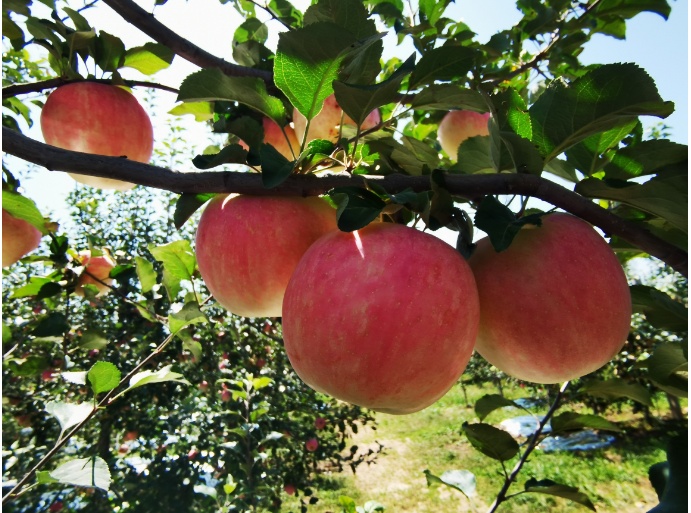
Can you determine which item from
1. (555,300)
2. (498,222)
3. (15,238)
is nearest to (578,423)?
(555,300)

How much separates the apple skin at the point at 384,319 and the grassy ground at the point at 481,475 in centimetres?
343

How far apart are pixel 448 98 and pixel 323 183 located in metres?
0.23

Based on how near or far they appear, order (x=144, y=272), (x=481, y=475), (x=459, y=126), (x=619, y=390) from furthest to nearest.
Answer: (x=481, y=475)
(x=459, y=126)
(x=144, y=272)
(x=619, y=390)

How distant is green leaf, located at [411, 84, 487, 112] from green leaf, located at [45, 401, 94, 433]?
1.06 meters

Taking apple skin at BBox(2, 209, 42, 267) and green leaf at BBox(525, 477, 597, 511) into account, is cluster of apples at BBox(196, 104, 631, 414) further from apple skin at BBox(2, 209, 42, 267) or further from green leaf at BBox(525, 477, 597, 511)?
apple skin at BBox(2, 209, 42, 267)

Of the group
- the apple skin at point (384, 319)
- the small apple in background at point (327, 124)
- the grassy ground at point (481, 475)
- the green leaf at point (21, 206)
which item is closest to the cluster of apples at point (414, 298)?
the apple skin at point (384, 319)

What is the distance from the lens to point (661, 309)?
608 mm

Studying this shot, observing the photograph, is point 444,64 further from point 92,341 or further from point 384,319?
point 92,341

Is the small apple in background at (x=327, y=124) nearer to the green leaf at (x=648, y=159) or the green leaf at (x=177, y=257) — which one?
the green leaf at (x=177, y=257)

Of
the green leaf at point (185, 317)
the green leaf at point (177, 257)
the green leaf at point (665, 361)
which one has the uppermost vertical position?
the green leaf at point (177, 257)

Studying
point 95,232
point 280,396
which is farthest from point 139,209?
point 280,396

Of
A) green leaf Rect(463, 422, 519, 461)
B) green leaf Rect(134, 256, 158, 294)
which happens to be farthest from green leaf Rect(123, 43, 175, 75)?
green leaf Rect(463, 422, 519, 461)

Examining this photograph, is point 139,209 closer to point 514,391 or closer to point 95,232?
point 95,232

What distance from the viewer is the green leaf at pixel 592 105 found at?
0.48 metres
